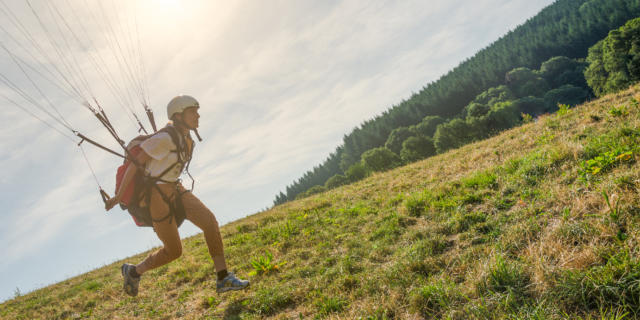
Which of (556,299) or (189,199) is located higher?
(189,199)

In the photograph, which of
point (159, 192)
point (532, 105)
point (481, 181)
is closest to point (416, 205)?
point (481, 181)

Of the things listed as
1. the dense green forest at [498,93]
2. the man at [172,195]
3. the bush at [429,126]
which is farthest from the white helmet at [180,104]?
the bush at [429,126]

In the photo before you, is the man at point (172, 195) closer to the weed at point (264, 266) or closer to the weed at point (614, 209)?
the weed at point (264, 266)

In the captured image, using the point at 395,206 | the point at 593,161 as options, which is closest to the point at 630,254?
the point at 593,161

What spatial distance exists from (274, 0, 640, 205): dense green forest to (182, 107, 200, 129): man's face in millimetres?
55806

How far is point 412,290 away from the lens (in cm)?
387

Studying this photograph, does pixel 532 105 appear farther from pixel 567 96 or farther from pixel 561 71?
pixel 561 71

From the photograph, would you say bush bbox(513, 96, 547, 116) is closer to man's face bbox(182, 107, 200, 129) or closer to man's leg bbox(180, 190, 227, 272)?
man's face bbox(182, 107, 200, 129)

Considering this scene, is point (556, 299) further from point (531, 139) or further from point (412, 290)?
point (531, 139)

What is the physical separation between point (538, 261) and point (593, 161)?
3.13 metres

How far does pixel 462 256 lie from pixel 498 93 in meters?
120

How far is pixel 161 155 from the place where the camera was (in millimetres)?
5047

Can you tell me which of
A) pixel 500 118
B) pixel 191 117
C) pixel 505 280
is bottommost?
pixel 500 118

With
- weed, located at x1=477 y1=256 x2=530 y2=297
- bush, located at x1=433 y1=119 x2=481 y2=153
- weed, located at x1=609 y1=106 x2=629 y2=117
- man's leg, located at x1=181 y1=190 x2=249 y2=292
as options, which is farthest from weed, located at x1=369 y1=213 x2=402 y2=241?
bush, located at x1=433 y1=119 x2=481 y2=153
